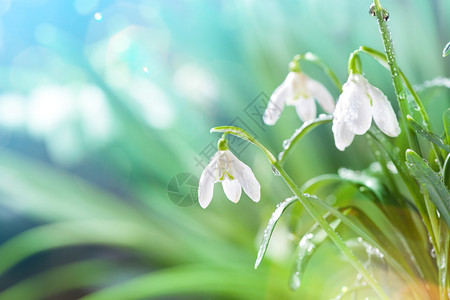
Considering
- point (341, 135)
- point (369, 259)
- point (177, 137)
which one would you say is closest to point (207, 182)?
point (341, 135)

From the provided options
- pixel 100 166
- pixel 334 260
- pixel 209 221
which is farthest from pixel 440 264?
pixel 100 166

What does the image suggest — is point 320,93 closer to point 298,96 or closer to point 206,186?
point 298,96

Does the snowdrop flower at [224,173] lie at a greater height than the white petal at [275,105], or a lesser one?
lesser

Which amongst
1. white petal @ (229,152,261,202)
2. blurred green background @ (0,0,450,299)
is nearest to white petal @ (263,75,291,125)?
white petal @ (229,152,261,202)

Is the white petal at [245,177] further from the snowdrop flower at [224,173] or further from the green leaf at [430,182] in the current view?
the green leaf at [430,182]

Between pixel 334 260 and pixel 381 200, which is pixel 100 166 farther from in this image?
pixel 381 200

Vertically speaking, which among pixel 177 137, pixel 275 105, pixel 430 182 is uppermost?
pixel 177 137

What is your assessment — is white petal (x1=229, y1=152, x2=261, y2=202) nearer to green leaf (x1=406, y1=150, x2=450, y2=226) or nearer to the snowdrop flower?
the snowdrop flower

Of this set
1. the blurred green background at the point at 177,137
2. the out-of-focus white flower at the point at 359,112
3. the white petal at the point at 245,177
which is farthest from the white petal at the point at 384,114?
the blurred green background at the point at 177,137
